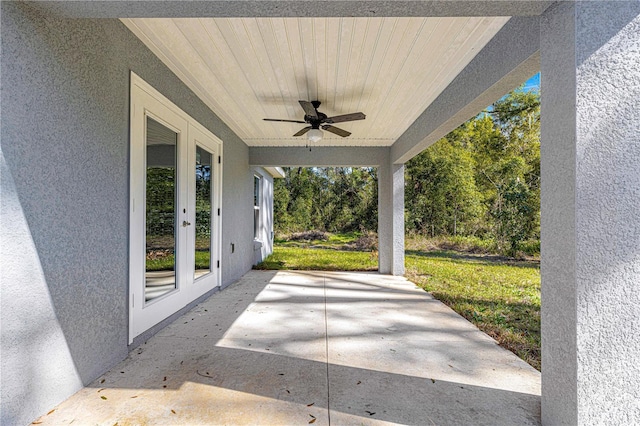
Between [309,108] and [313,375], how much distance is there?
9.74 ft

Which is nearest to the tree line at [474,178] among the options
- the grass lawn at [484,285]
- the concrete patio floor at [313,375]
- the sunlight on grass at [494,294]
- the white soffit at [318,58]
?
the grass lawn at [484,285]

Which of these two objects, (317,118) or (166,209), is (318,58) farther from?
(166,209)

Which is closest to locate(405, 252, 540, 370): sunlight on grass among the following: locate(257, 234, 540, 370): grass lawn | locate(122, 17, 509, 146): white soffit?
locate(257, 234, 540, 370): grass lawn

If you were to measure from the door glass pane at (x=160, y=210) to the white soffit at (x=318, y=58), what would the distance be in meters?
0.77

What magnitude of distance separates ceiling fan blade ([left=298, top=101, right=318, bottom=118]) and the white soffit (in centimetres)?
18

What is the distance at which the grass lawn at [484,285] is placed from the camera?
3.17m

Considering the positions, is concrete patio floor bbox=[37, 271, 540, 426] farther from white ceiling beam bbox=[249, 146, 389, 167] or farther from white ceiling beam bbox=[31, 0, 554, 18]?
white ceiling beam bbox=[249, 146, 389, 167]

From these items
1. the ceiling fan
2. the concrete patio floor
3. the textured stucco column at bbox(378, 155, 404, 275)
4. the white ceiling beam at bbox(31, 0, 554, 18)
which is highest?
the ceiling fan

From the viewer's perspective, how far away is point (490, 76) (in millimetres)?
2582

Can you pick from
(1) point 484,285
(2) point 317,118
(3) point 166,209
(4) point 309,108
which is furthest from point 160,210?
(1) point 484,285

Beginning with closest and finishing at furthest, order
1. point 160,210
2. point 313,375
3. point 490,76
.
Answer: point 313,375 → point 490,76 → point 160,210

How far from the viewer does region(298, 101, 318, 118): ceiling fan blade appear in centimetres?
371

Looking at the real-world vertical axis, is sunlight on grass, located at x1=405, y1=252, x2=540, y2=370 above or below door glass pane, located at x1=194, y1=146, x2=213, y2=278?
below

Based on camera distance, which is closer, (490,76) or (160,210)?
(490,76)
